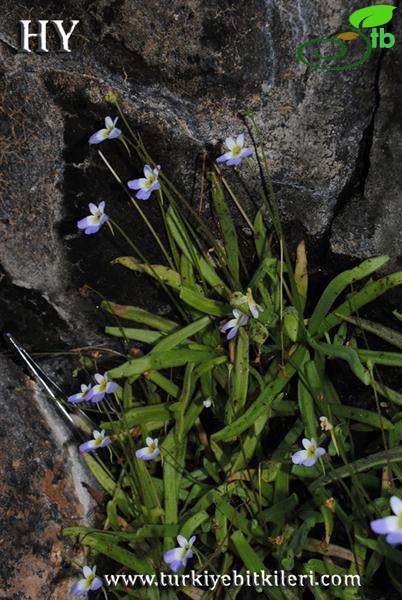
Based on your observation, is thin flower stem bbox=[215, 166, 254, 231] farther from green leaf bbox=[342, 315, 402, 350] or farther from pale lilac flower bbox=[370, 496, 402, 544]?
pale lilac flower bbox=[370, 496, 402, 544]

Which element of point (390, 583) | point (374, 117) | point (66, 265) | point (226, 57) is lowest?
point (390, 583)

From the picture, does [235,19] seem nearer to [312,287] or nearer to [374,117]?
[374,117]

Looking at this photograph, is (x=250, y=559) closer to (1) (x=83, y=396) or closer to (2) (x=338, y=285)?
(1) (x=83, y=396)

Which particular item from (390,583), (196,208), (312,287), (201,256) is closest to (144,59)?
(196,208)

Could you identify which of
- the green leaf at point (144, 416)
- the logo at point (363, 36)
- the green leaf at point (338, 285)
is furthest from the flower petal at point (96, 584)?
the logo at point (363, 36)

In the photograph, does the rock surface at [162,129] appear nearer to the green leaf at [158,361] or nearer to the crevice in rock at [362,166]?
the crevice in rock at [362,166]

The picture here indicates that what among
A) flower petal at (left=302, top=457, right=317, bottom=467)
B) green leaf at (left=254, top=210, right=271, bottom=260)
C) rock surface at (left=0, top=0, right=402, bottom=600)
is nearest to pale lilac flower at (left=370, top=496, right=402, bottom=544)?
flower petal at (left=302, top=457, right=317, bottom=467)

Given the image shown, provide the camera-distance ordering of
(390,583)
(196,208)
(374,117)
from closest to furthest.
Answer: (390,583) → (374,117) → (196,208)
